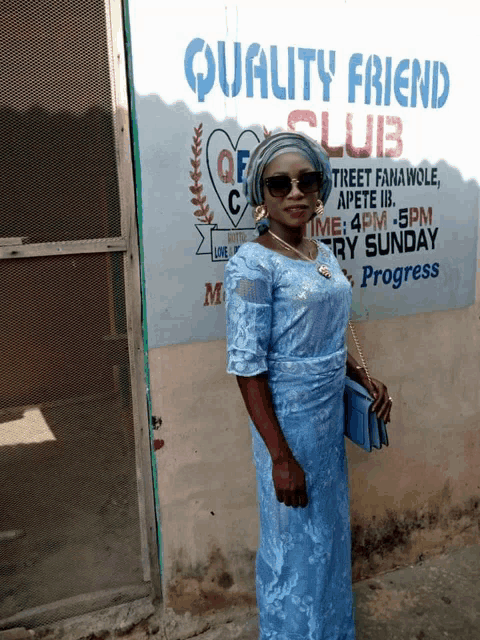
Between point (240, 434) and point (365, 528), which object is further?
point (365, 528)

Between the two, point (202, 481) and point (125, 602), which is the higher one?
point (202, 481)

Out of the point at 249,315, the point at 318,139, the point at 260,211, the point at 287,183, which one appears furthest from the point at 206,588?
the point at 318,139

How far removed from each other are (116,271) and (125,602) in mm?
1504

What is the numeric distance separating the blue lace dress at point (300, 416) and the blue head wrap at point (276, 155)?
189 millimetres

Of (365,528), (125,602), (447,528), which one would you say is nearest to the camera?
(125,602)

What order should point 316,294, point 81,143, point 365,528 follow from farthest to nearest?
point 365,528 < point 81,143 < point 316,294

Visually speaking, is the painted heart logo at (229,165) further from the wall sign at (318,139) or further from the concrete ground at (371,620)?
the concrete ground at (371,620)

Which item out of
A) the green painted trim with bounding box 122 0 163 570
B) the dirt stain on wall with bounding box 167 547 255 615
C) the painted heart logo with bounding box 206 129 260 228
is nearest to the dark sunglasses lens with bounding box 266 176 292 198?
the painted heart logo with bounding box 206 129 260 228

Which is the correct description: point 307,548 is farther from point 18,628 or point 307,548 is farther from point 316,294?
point 18,628

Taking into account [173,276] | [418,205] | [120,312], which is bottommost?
[120,312]

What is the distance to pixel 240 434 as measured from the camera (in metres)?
2.49

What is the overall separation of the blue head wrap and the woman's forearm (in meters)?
0.59

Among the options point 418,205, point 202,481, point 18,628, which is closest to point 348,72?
point 418,205

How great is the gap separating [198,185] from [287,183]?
542 millimetres
